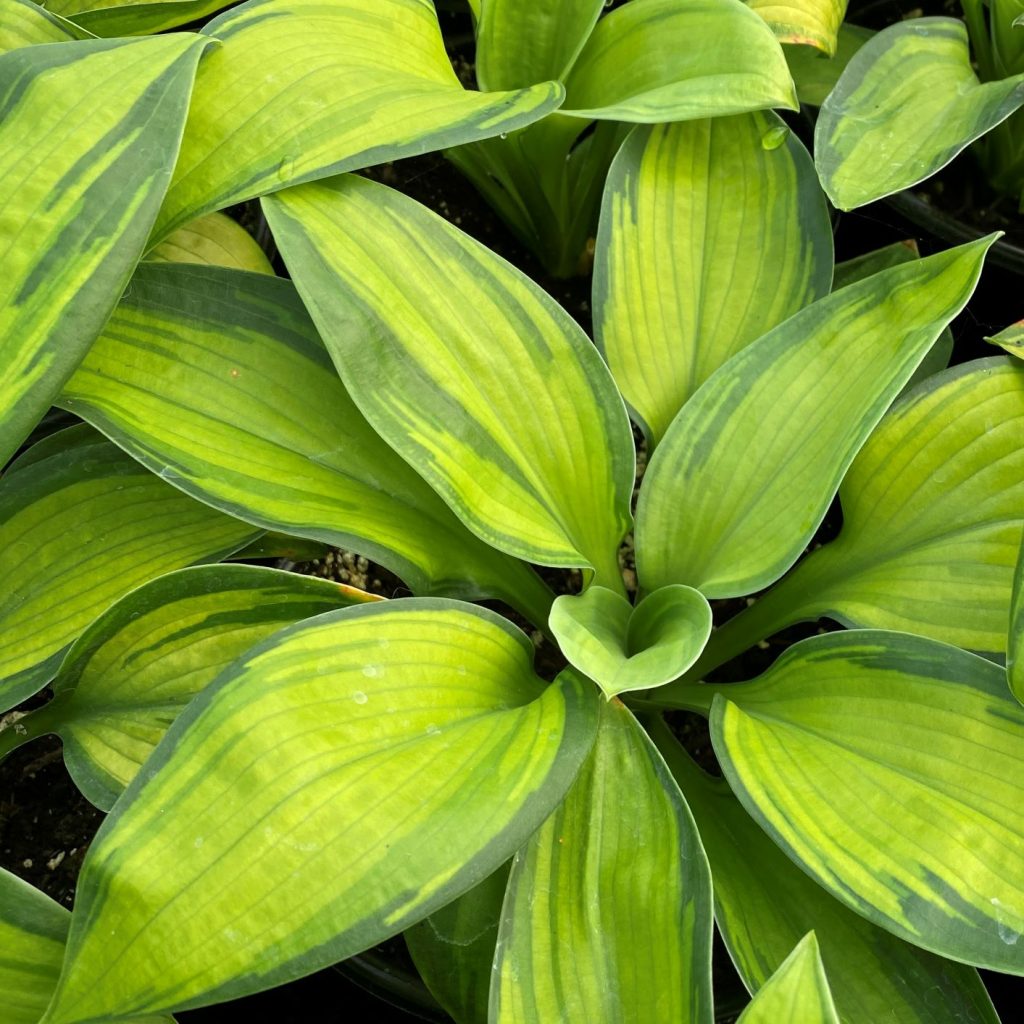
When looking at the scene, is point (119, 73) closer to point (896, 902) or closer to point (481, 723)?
point (481, 723)

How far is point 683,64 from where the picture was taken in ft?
2.28

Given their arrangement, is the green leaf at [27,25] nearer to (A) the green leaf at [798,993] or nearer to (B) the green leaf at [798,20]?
(B) the green leaf at [798,20]

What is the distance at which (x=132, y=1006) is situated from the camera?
1.46 ft

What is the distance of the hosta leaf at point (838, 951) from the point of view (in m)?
0.58

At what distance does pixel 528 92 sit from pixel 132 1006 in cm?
56

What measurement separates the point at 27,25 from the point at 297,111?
0.63 feet

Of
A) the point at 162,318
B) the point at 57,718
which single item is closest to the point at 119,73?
the point at 162,318

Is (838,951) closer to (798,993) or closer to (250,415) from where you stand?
(798,993)

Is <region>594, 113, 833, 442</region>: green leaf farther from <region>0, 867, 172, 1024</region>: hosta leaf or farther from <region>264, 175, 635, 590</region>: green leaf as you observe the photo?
<region>0, 867, 172, 1024</region>: hosta leaf


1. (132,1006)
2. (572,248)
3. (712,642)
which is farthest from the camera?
(572,248)

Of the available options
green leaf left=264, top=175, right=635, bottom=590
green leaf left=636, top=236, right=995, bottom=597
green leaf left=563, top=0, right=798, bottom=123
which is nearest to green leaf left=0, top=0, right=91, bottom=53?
green leaf left=264, top=175, right=635, bottom=590

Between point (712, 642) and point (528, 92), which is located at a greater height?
point (528, 92)

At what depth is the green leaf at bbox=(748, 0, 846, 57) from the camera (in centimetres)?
78

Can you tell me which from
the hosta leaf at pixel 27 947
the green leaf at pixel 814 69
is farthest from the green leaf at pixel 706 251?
the hosta leaf at pixel 27 947
